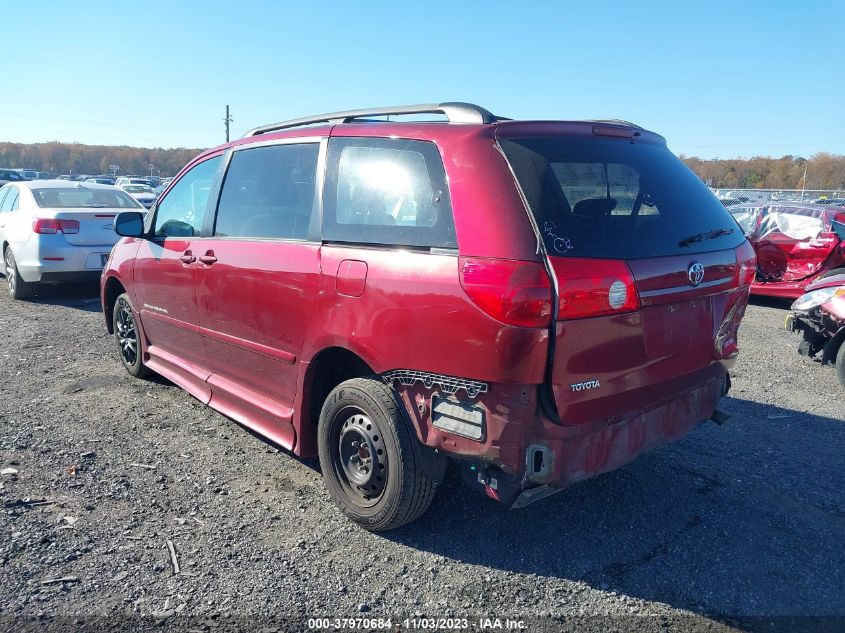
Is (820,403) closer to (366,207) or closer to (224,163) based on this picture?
(366,207)

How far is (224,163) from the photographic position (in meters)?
4.41

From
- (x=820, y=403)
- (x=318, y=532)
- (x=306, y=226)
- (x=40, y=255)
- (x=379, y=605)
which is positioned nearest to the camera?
(x=379, y=605)

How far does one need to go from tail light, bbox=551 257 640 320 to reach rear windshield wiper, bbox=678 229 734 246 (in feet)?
1.66

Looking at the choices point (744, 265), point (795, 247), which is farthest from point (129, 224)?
point (795, 247)

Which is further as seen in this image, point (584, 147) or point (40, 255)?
point (40, 255)

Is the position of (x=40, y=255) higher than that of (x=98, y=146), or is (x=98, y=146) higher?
(x=98, y=146)

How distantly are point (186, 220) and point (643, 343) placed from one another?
3.32 meters

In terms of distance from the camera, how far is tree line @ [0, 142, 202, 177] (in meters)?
87.1

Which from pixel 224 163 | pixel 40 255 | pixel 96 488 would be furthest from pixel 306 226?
pixel 40 255

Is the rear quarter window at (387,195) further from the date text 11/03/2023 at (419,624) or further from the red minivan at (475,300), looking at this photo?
the date text 11/03/2023 at (419,624)

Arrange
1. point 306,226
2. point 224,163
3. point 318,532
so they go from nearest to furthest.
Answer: point 318,532 → point 306,226 → point 224,163

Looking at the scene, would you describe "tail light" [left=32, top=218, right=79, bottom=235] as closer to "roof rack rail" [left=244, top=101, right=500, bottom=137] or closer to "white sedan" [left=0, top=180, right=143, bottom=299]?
"white sedan" [left=0, top=180, right=143, bottom=299]

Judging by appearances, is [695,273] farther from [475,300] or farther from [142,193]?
[142,193]

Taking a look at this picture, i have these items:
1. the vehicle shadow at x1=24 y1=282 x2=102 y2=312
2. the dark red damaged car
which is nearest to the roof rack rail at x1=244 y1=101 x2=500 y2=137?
the vehicle shadow at x1=24 y1=282 x2=102 y2=312
